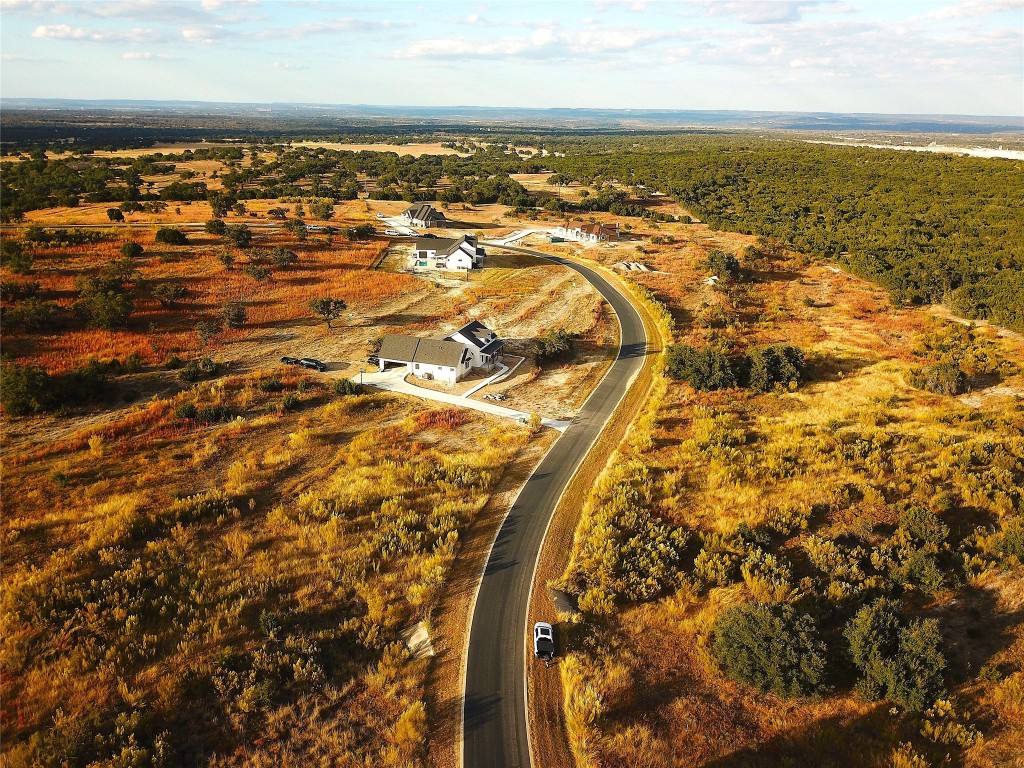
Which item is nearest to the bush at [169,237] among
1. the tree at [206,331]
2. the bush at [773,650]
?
the tree at [206,331]

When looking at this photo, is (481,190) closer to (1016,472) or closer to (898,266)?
(898,266)

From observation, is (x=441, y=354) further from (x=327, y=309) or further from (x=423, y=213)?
(x=423, y=213)

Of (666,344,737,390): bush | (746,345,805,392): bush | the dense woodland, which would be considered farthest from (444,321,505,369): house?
the dense woodland

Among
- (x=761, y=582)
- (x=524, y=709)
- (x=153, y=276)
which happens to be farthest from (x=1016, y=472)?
(x=153, y=276)

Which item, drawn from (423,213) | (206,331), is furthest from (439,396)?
(423,213)

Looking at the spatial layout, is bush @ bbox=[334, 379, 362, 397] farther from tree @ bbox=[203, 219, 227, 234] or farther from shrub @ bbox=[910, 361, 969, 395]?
tree @ bbox=[203, 219, 227, 234]
